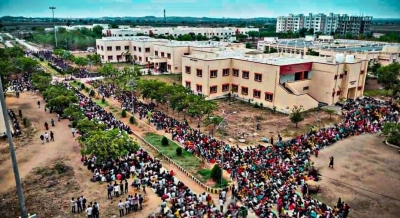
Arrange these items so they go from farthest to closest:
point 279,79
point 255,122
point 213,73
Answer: point 213,73
point 279,79
point 255,122

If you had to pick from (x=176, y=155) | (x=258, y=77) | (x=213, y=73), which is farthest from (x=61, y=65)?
(x=176, y=155)

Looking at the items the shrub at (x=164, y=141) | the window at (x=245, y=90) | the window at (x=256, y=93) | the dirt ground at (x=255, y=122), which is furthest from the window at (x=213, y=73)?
the shrub at (x=164, y=141)

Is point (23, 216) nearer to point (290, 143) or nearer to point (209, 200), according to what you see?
point (209, 200)

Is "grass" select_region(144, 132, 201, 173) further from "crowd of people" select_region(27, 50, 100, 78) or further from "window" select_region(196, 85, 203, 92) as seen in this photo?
"crowd of people" select_region(27, 50, 100, 78)

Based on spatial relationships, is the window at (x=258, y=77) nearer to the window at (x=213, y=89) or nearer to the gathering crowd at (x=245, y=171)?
the window at (x=213, y=89)

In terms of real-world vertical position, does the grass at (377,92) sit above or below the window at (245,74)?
below

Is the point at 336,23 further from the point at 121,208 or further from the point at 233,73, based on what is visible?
the point at 121,208

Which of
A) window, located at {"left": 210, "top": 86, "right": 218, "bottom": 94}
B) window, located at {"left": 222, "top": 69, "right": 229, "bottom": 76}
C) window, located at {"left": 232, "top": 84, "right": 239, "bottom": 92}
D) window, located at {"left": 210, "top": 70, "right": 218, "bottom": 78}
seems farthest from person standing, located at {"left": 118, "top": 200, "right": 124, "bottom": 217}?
window, located at {"left": 232, "top": 84, "right": 239, "bottom": 92}
